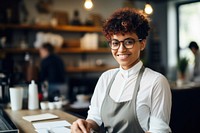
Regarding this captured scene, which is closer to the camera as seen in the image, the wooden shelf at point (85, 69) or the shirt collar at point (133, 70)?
the shirt collar at point (133, 70)

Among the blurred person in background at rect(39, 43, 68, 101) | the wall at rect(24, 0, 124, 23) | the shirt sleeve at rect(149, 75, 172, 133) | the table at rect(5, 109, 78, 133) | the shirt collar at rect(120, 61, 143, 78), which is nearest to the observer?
the shirt sleeve at rect(149, 75, 172, 133)

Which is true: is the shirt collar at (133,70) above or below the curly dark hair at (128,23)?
below

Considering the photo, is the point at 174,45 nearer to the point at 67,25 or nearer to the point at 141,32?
the point at 67,25

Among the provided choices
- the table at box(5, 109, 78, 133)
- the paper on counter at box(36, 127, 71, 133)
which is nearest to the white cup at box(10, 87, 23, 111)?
the table at box(5, 109, 78, 133)

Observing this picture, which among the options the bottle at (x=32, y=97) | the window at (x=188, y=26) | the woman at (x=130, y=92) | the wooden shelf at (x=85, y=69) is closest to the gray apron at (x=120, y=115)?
the woman at (x=130, y=92)

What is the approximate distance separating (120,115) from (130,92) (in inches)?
5.8

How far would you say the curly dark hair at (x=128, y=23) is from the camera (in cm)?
179

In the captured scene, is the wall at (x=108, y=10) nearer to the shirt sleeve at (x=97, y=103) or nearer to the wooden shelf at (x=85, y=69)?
the wooden shelf at (x=85, y=69)

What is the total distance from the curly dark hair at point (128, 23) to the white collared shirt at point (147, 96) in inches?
8.4

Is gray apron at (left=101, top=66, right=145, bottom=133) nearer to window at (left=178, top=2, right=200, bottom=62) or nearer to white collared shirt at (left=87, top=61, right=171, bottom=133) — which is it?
white collared shirt at (left=87, top=61, right=171, bottom=133)

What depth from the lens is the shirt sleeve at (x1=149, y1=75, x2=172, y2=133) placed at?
1.65 m

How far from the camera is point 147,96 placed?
1.74 metres

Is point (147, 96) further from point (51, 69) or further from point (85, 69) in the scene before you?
point (85, 69)

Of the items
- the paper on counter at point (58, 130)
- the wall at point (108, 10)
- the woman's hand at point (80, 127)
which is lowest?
the paper on counter at point (58, 130)
